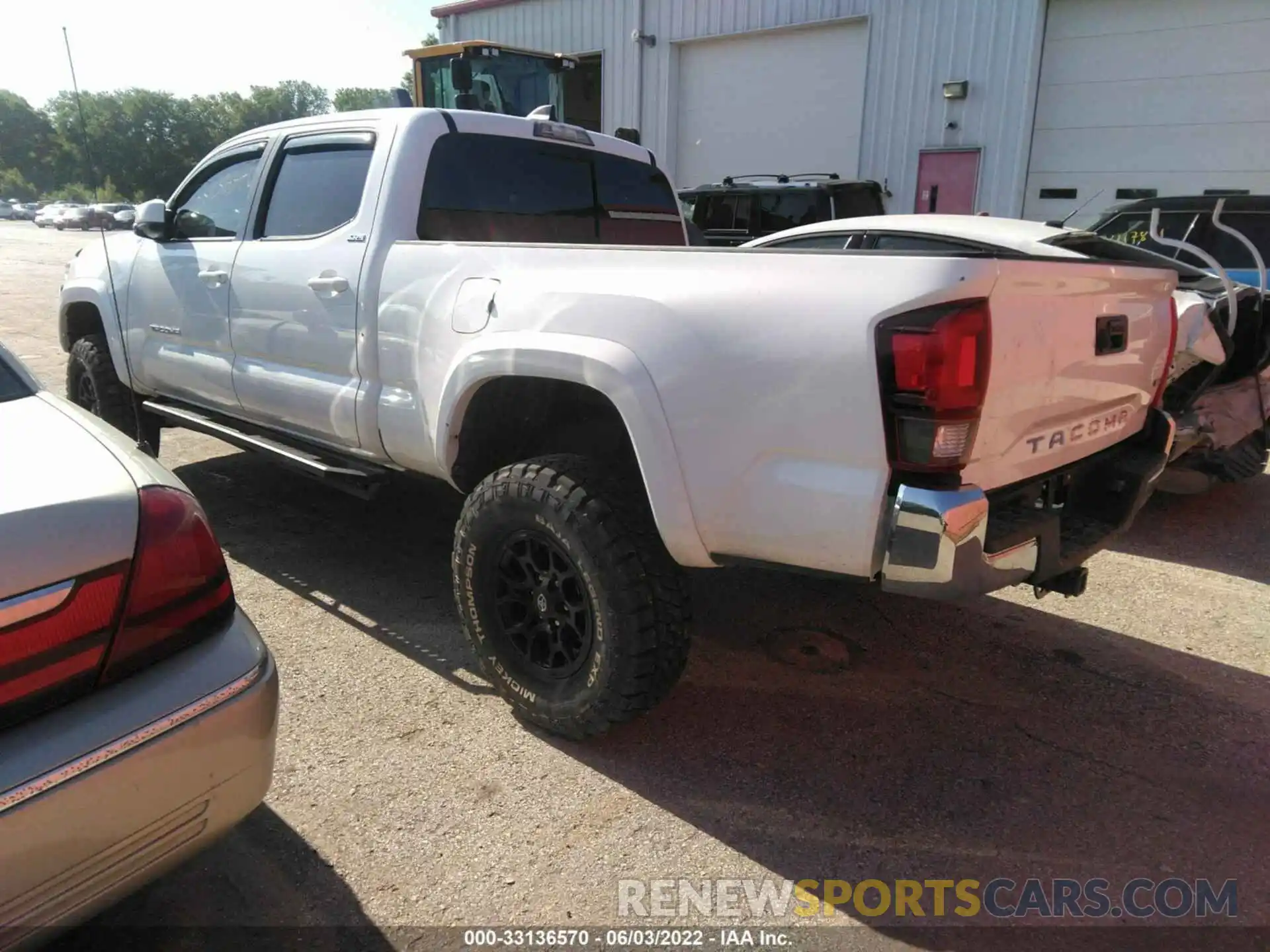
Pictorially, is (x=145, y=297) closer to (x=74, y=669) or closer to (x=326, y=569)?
(x=326, y=569)

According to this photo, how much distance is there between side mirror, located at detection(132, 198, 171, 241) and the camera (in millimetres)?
4359

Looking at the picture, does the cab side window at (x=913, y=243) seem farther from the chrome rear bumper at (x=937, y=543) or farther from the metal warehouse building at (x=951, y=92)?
the metal warehouse building at (x=951, y=92)

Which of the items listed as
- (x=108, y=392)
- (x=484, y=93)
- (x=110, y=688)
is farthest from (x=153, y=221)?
(x=484, y=93)

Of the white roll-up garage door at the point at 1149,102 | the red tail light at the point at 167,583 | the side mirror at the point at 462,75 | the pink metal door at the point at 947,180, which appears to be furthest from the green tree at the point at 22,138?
the red tail light at the point at 167,583

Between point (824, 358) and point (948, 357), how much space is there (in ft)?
0.92

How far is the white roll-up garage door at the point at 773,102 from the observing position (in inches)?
521

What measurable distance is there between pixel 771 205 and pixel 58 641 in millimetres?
8638

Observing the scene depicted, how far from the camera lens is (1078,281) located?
2.36 m

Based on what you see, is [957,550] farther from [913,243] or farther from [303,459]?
[913,243]

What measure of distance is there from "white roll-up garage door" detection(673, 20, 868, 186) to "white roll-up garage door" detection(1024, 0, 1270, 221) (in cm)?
279

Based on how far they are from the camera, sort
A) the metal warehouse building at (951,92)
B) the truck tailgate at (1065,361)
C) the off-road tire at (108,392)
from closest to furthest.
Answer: the truck tailgate at (1065,361) → the off-road tire at (108,392) → the metal warehouse building at (951,92)

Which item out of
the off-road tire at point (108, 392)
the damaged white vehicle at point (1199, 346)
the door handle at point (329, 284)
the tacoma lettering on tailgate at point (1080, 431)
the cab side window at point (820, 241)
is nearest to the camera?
the tacoma lettering on tailgate at point (1080, 431)

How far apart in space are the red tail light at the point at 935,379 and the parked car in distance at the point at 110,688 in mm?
1517

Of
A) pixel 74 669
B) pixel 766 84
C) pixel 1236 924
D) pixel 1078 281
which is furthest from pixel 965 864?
pixel 766 84
